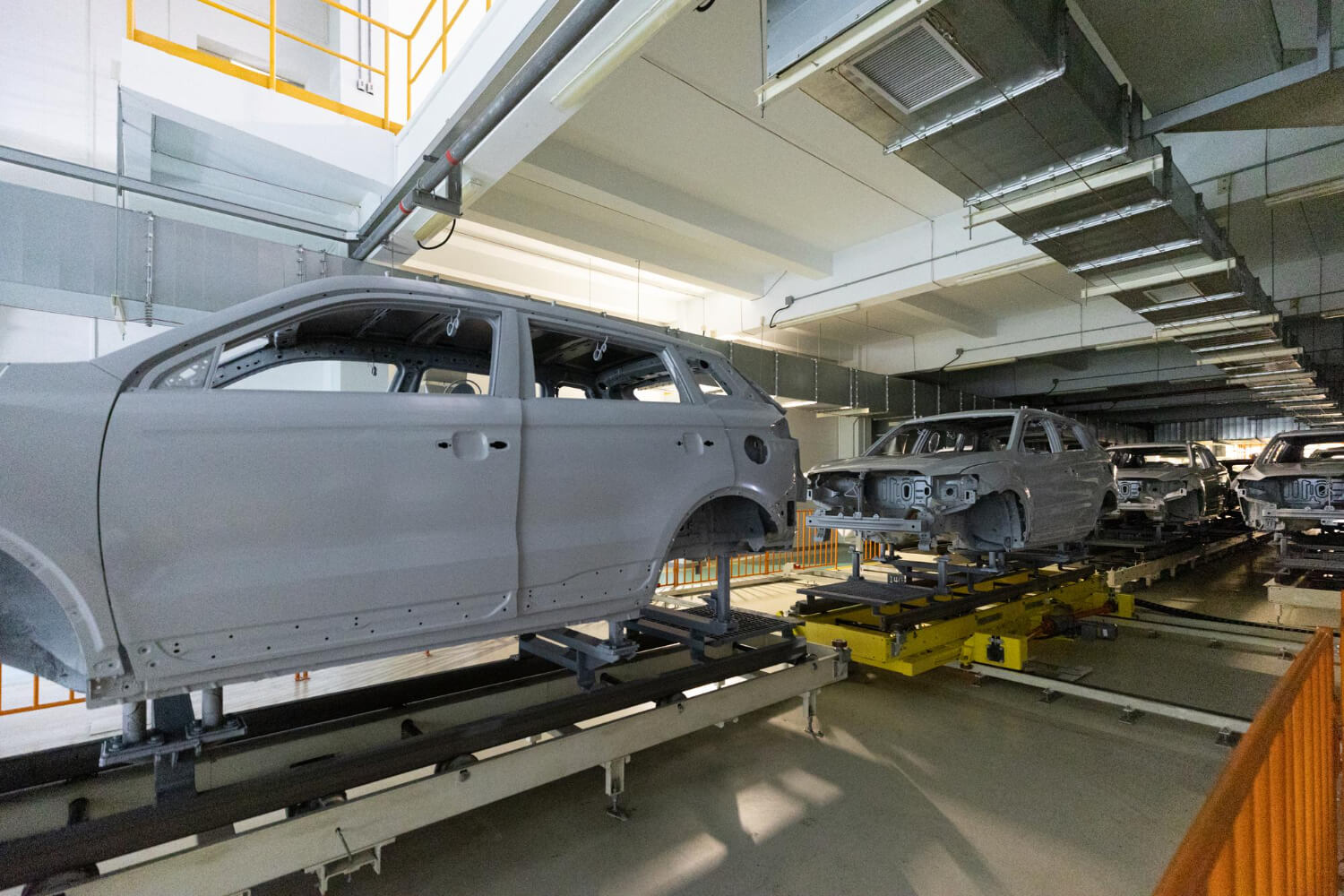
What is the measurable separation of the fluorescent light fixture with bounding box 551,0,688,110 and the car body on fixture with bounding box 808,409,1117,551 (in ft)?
11.1

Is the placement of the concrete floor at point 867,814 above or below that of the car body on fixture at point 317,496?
below

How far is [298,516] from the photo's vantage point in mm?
1932

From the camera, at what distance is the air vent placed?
285 cm

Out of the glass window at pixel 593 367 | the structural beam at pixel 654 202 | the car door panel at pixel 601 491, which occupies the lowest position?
the car door panel at pixel 601 491

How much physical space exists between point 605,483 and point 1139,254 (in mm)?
5459

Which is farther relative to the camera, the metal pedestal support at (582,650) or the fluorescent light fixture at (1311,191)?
the fluorescent light fixture at (1311,191)

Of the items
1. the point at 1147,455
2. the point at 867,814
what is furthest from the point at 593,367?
the point at 1147,455

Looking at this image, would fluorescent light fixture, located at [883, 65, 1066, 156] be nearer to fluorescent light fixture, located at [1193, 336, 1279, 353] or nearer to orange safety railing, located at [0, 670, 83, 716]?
orange safety railing, located at [0, 670, 83, 716]

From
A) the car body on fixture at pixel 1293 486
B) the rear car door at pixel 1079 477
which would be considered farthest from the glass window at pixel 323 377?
the car body on fixture at pixel 1293 486

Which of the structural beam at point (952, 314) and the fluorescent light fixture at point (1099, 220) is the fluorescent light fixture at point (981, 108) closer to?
the fluorescent light fixture at point (1099, 220)

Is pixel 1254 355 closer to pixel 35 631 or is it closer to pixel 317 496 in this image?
pixel 317 496

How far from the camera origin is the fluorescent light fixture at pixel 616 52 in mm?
3033

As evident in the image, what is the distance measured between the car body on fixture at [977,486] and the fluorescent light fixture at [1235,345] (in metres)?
3.70

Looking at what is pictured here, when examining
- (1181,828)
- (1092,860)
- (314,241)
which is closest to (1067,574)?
(1181,828)
